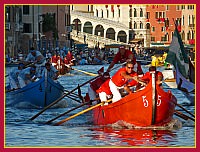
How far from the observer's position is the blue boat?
1719 cm

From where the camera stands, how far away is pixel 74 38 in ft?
176

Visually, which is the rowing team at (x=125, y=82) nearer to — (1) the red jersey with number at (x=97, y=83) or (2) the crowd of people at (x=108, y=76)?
(2) the crowd of people at (x=108, y=76)

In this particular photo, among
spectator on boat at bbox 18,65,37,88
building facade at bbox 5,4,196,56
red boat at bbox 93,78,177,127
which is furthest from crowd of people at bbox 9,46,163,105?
building facade at bbox 5,4,196,56

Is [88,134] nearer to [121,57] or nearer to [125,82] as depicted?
[125,82]

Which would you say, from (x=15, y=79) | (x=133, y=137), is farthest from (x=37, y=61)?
(x=133, y=137)

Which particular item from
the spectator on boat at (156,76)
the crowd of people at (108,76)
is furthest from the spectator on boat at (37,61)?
the spectator on boat at (156,76)

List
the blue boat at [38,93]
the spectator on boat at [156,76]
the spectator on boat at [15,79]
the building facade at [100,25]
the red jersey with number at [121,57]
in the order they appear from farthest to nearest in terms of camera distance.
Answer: the building facade at [100,25]
the spectator on boat at [15,79]
the blue boat at [38,93]
the red jersey with number at [121,57]
the spectator on boat at [156,76]

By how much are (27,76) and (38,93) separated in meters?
0.51

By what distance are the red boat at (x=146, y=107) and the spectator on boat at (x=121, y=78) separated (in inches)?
7.2

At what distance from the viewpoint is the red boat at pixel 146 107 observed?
12.1 meters

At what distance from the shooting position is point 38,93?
1730 cm

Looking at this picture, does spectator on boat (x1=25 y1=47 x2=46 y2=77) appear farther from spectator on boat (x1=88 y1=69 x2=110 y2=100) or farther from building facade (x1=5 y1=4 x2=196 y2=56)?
building facade (x1=5 y1=4 x2=196 y2=56)

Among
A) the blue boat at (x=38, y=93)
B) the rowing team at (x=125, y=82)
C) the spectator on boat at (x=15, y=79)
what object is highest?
the rowing team at (x=125, y=82)

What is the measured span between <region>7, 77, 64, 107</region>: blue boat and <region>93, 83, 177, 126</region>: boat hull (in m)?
4.49
